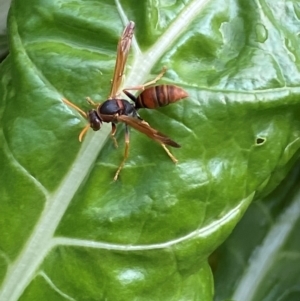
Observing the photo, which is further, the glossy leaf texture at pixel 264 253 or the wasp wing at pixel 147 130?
the glossy leaf texture at pixel 264 253

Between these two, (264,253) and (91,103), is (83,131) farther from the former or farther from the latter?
(264,253)

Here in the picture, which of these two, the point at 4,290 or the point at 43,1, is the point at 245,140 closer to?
the point at 43,1

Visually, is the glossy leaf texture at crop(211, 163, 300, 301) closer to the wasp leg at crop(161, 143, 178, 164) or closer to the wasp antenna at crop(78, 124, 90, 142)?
the wasp leg at crop(161, 143, 178, 164)

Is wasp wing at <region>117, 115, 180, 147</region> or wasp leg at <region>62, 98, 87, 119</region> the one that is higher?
wasp leg at <region>62, 98, 87, 119</region>

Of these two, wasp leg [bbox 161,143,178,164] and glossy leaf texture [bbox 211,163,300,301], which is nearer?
wasp leg [bbox 161,143,178,164]

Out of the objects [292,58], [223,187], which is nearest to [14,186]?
[223,187]

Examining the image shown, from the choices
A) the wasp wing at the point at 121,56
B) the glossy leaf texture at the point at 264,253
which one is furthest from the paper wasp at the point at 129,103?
the glossy leaf texture at the point at 264,253

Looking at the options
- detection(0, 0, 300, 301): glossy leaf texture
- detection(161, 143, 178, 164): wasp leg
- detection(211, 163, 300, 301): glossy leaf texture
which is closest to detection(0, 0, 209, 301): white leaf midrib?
detection(0, 0, 300, 301): glossy leaf texture

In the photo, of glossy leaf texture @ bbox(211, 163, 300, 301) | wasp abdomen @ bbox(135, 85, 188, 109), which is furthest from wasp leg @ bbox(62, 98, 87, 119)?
glossy leaf texture @ bbox(211, 163, 300, 301)

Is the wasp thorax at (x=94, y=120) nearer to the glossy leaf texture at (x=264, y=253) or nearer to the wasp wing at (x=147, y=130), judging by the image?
the wasp wing at (x=147, y=130)
